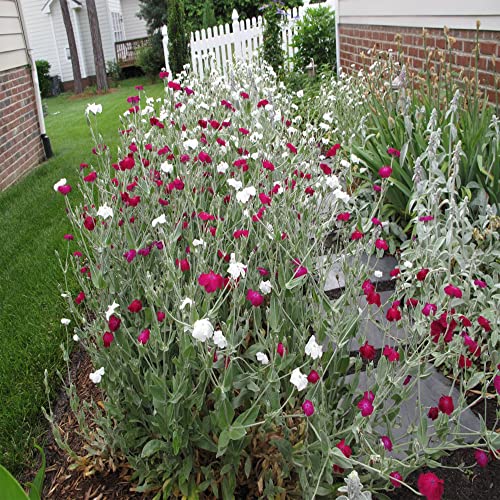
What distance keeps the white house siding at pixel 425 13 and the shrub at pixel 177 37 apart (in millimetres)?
7357

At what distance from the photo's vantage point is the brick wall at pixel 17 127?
262 inches

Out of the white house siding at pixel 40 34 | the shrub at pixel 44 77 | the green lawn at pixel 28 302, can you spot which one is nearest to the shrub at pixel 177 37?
the green lawn at pixel 28 302

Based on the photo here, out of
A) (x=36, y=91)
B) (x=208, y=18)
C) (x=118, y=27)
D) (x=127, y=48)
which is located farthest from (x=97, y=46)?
(x=36, y=91)

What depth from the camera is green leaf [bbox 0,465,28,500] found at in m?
1.11

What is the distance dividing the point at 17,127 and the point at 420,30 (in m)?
5.03

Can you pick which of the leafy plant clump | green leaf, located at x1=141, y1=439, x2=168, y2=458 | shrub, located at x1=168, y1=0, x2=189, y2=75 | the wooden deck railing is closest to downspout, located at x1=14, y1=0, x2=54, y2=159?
shrub, located at x1=168, y1=0, x2=189, y2=75

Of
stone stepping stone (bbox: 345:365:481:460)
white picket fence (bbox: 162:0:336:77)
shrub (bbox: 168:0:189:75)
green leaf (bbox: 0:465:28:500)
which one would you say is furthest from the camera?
shrub (bbox: 168:0:189:75)

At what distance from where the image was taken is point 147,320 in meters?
2.11

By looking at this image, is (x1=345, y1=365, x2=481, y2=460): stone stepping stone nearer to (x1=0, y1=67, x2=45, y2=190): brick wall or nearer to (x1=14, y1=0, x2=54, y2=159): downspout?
(x1=0, y1=67, x2=45, y2=190): brick wall

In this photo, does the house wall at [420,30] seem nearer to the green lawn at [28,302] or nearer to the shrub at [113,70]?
the green lawn at [28,302]

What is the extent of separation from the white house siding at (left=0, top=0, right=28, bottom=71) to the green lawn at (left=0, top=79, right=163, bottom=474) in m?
1.39

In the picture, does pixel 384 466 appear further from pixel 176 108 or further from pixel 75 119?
pixel 75 119

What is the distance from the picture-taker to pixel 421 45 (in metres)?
5.17

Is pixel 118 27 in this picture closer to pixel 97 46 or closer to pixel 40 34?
pixel 40 34
